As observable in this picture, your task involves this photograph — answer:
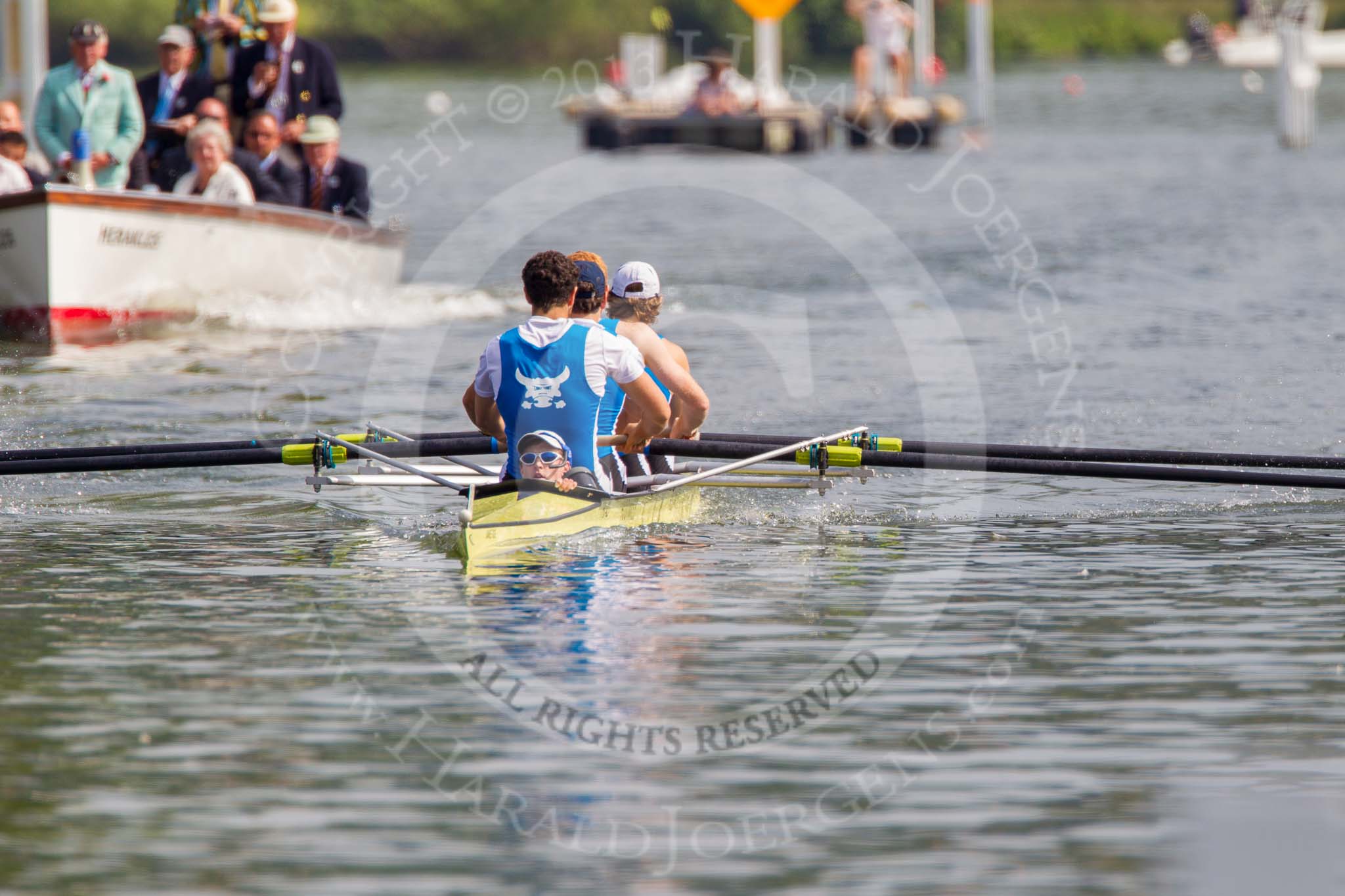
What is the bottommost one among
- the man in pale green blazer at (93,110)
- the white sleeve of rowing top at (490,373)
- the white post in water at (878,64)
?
the white sleeve of rowing top at (490,373)

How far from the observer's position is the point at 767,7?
50531 mm

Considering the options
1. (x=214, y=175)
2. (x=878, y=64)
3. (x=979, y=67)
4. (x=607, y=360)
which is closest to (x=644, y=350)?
(x=607, y=360)

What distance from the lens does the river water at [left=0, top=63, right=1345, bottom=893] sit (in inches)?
244

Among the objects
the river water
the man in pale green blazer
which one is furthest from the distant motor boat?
the man in pale green blazer

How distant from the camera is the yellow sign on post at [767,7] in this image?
50375 millimetres

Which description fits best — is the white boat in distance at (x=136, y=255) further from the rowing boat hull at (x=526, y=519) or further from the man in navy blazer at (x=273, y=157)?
the rowing boat hull at (x=526, y=519)

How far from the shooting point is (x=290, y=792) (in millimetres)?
6609

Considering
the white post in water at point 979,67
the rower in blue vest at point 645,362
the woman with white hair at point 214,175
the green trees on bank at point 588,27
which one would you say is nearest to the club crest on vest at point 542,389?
the rower in blue vest at point 645,362

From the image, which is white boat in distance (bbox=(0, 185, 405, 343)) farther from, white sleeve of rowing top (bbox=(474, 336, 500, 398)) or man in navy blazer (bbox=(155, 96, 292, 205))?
white sleeve of rowing top (bbox=(474, 336, 500, 398))

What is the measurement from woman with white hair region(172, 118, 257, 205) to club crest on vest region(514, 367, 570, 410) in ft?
30.2

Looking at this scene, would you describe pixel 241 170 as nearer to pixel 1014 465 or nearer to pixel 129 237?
pixel 129 237

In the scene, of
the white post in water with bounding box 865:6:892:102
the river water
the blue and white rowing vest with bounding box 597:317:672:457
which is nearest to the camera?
the river water

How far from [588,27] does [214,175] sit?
6042 centimetres

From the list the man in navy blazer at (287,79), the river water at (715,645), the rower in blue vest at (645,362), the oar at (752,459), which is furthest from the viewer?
the man in navy blazer at (287,79)
